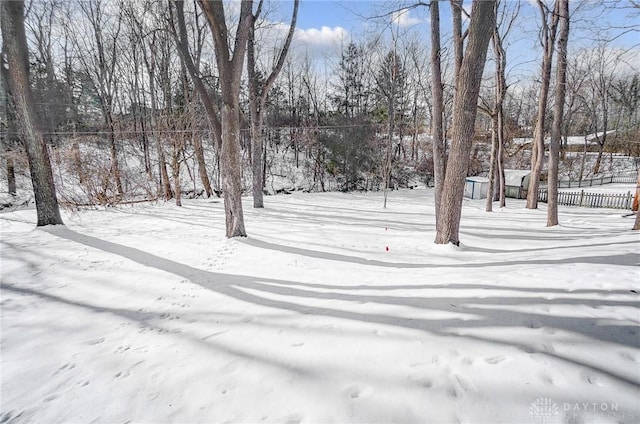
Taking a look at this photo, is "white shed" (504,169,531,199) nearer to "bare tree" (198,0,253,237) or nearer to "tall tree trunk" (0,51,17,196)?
"bare tree" (198,0,253,237)

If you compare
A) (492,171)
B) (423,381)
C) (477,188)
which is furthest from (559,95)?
(477,188)

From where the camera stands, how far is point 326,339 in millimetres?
2303

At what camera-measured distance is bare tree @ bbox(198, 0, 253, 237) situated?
5027mm

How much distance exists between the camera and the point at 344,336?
231 centimetres

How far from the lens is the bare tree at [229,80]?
5027mm

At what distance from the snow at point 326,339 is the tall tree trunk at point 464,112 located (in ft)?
2.48

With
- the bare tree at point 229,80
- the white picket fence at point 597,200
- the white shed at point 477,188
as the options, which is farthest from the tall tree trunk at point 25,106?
the white shed at point 477,188

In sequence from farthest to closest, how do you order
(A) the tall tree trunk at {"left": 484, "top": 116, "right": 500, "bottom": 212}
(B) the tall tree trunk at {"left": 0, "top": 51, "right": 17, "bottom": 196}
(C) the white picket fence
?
(C) the white picket fence, (A) the tall tree trunk at {"left": 484, "top": 116, "right": 500, "bottom": 212}, (B) the tall tree trunk at {"left": 0, "top": 51, "right": 17, "bottom": 196}

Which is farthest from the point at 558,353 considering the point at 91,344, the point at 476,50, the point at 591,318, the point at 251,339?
the point at 476,50

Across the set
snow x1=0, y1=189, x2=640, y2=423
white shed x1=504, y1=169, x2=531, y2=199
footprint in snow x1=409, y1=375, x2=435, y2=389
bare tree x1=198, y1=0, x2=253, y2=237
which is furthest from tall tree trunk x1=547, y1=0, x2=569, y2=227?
white shed x1=504, y1=169, x2=531, y2=199

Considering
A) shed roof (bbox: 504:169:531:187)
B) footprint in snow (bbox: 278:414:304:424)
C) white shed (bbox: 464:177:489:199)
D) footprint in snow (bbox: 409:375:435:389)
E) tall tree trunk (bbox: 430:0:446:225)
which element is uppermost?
tall tree trunk (bbox: 430:0:446:225)

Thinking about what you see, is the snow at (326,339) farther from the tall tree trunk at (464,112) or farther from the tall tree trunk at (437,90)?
the tall tree trunk at (437,90)

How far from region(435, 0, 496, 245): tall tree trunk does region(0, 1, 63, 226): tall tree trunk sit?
28.9 ft

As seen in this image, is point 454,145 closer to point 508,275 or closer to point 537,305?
point 508,275
